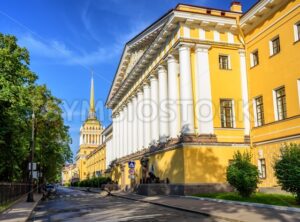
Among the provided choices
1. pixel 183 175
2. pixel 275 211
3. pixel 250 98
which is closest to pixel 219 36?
pixel 250 98

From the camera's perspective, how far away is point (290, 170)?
16531 mm

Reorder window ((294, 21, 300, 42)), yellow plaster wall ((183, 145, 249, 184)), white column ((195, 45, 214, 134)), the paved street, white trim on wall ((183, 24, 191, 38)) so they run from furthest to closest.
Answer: white trim on wall ((183, 24, 191, 38)) < white column ((195, 45, 214, 134)) < yellow plaster wall ((183, 145, 249, 184)) < window ((294, 21, 300, 42)) < the paved street

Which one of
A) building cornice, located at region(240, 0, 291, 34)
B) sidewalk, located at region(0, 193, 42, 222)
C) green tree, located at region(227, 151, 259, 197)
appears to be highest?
building cornice, located at region(240, 0, 291, 34)

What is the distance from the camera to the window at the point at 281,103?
2489 centimetres

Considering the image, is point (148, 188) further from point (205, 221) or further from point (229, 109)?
point (205, 221)

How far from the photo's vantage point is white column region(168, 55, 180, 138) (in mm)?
30688

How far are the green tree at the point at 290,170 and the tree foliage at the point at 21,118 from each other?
16654 mm

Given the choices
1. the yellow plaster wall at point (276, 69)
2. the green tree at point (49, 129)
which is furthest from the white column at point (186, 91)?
the green tree at point (49, 129)

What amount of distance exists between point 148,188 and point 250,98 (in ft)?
34.7

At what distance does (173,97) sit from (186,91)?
9.28 ft

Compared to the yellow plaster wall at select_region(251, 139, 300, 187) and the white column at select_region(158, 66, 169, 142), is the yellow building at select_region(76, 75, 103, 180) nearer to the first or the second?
the white column at select_region(158, 66, 169, 142)

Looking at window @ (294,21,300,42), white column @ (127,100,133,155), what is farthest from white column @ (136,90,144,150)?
window @ (294,21,300,42)

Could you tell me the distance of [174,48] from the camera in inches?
1182

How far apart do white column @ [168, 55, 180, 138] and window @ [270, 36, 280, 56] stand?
814 centimetres
